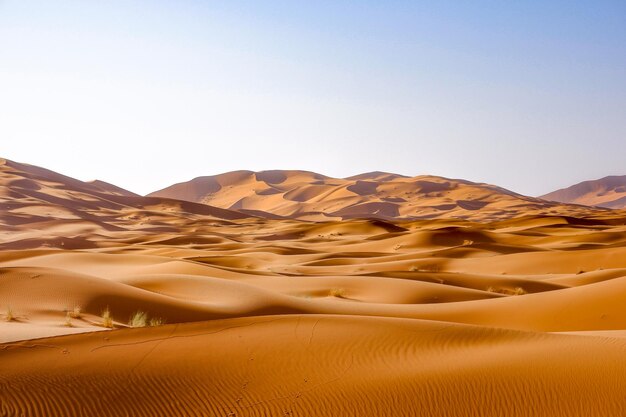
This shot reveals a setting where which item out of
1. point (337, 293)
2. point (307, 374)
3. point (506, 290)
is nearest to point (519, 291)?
point (506, 290)

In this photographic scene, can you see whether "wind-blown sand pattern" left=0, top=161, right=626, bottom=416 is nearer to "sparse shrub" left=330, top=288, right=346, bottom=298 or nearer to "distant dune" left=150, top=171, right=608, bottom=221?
"sparse shrub" left=330, top=288, right=346, bottom=298

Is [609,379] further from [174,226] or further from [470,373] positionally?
[174,226]

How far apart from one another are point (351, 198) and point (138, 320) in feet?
363

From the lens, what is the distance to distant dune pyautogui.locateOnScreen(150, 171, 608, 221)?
104 metres

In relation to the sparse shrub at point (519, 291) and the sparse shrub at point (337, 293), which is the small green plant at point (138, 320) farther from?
the sparse shrub at point (519, 291)

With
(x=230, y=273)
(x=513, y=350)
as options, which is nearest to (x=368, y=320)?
(x=513, y=350)

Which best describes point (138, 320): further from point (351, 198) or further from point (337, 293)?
point (351, 198)

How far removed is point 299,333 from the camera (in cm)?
765

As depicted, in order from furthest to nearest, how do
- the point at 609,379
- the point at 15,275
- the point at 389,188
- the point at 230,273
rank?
the point at 389,188, the point at 230,273, the point at 15,275, the point at 609,379

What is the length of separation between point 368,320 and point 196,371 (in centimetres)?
318

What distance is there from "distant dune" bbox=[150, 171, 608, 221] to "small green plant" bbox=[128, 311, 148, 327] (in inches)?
3195

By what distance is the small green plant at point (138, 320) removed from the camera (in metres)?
10.3

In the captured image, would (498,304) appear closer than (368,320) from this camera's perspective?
No

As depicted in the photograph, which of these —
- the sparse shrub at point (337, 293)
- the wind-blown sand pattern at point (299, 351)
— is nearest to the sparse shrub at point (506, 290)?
the wind-blown sand pattern at point (299, 351)
